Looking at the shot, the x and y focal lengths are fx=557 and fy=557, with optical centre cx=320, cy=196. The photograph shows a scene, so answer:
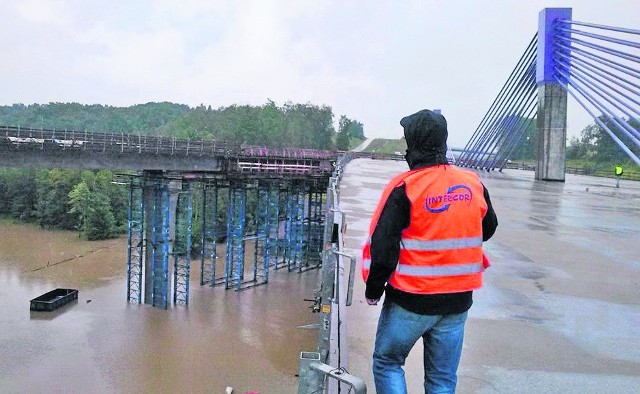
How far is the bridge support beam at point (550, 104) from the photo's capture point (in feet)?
92.0

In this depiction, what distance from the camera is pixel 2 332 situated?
19625 mm

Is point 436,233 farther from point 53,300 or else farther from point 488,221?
point 53,300

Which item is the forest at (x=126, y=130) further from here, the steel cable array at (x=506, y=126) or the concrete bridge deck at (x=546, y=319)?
the concrete bridge deck at (x=546, y=319)

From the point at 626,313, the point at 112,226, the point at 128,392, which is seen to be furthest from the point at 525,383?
the point at 112,226

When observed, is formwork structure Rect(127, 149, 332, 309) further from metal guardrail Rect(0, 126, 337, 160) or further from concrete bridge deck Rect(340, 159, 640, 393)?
concrete bridge deck Rect(340, 159, 640, 393)

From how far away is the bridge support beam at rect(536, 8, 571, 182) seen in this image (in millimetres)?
28047

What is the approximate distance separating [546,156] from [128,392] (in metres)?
25.0

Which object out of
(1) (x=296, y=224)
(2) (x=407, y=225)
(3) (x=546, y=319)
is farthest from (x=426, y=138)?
(1) (x=296, y=224)

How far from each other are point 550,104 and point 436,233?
2968 centimetres

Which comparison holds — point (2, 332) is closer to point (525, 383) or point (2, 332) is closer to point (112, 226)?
point (525, 383)


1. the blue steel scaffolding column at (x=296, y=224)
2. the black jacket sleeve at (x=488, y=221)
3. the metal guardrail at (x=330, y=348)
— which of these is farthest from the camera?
the blue steel scaffolding column at (x=296, y=224)

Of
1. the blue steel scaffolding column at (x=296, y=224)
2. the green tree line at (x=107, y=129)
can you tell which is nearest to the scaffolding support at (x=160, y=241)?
the green tree line at (x=107, y=129)

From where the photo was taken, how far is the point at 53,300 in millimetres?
22312

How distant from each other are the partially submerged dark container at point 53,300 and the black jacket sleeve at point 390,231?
2250 centimetres
